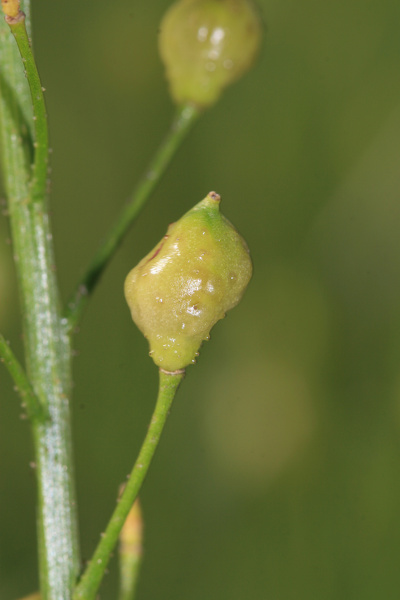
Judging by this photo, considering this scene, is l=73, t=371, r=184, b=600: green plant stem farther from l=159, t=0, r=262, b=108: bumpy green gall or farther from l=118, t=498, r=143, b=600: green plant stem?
l=159, t=0, r=262, b=108: bumpy green gall

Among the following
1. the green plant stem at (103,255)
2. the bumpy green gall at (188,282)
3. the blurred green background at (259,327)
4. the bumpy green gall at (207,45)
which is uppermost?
the bumpy green gall at (207,45)

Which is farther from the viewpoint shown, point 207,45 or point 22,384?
point 207,45

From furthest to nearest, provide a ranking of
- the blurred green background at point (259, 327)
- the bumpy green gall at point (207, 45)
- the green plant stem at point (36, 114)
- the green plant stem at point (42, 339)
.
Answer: the blurred green background at point (259, 327), the bumpy green gall at point (207, 45), the green plant stem at point (42, 339), the green plant stem at point (36, 114)

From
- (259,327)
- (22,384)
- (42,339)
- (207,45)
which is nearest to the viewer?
(22,384)

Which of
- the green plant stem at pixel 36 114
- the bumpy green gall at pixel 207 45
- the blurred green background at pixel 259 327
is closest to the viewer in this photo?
the green plant stem at pixel 36 114

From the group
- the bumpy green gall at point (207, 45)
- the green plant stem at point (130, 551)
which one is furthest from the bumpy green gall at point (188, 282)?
the bumpy green gall at point (207, 45)

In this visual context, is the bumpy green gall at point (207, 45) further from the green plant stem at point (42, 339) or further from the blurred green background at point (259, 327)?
the blurred green background at point (259, 327)

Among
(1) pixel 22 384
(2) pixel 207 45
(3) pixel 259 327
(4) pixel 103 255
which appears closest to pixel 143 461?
(1) pixel 22 384

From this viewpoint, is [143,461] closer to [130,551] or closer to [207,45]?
[130,551]
